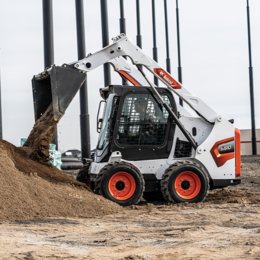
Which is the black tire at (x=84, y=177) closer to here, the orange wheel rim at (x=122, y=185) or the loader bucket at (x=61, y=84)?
the loader bucket at (x=61, y=84)

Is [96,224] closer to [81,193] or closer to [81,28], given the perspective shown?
[81,193]

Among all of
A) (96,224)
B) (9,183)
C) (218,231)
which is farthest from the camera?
(9,183)

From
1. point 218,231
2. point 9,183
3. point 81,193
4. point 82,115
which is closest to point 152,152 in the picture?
point 81,193

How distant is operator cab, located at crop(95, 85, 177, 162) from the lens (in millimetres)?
18047

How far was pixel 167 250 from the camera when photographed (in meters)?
10.7

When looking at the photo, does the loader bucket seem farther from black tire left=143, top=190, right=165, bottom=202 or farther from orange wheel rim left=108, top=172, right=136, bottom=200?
black tire left=143, top=190, right=165, bottom=202

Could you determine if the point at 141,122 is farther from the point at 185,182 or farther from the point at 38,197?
the point at 38,197

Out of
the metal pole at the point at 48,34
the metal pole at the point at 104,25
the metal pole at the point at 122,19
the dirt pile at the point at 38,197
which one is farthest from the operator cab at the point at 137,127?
the metal pole at the point at 122,19

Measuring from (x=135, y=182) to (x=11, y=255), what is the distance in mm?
7443

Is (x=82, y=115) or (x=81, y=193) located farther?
(x=82, y=115)

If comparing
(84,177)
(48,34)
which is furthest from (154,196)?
(48,34)

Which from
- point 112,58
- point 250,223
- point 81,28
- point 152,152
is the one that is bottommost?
point 250,223

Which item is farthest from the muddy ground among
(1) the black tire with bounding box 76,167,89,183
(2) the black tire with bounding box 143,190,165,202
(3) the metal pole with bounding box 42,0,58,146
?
(3) the metal pole with bounding box 42,0,58,146

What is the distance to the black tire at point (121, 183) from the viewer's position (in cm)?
1734
